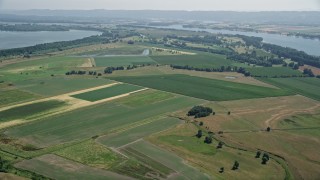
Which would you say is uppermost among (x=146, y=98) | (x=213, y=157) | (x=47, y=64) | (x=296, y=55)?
(x=296, y=55)

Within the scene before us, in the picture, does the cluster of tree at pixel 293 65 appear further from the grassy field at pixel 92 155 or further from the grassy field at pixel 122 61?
the grassy field at pixel 92 155

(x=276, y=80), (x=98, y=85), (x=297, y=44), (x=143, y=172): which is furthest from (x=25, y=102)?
(x=297, y=44)

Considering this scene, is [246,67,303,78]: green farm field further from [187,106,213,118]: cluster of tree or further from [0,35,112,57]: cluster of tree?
[0,35,112,57]: cluster of tree

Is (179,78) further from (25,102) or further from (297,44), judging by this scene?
(297,44)

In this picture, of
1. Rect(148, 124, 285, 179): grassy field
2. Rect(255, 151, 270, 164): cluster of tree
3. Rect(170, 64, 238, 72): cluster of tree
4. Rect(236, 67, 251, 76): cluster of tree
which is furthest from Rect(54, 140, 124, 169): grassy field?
Rect(170, 64, 238, 72): cluster of tree

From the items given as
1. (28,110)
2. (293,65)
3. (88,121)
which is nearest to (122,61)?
(293,65)

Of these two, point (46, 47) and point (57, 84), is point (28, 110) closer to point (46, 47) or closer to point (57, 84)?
point (57, 84)
